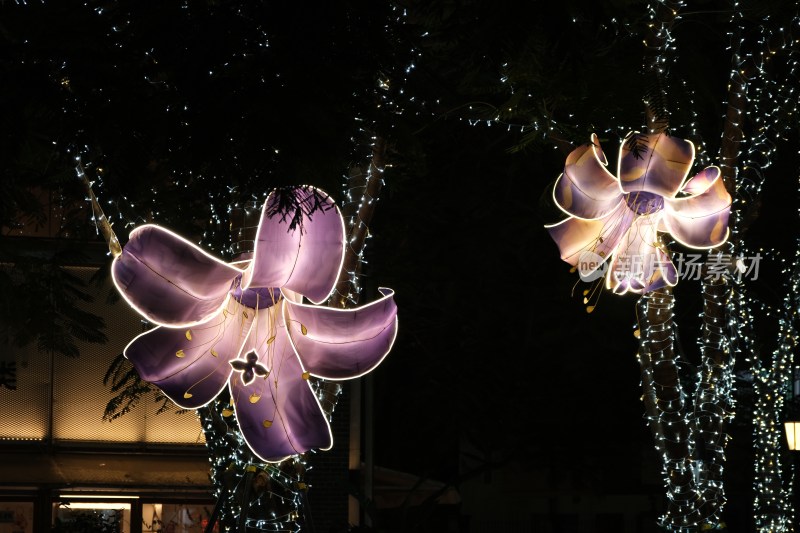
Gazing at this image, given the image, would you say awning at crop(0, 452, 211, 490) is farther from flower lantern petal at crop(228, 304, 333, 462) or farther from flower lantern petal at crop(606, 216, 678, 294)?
flower lantern petal at crop(228, 304, 333, 462)

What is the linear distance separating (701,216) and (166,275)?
3.42 meters

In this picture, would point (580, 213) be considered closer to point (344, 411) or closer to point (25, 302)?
point (25, 302)

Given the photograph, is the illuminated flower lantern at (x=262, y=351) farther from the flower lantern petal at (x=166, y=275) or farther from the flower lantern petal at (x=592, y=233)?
the flower lantern petal at (x=592, y=233)

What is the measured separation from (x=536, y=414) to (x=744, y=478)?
751cm

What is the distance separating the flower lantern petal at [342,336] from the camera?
6359 mm

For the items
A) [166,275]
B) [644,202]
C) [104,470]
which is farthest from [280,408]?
[104,470]

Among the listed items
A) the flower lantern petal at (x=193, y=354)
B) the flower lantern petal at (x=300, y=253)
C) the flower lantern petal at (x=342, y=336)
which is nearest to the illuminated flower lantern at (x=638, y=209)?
the flower lantern petal at (x=342, y=336)

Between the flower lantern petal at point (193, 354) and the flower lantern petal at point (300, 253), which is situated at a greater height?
the flower lantern petal at point (300, 253)

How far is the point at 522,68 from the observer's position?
24.3 feet

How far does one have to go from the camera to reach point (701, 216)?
736cm

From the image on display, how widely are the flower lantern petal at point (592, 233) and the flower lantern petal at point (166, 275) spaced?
2611 millimetres

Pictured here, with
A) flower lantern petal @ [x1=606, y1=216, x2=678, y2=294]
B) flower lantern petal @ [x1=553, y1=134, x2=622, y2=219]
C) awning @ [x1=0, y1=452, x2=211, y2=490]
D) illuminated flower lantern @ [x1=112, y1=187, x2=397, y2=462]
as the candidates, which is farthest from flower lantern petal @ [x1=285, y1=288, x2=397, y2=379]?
awning @ [x1=0, y1=452, x2=211, y2=490]

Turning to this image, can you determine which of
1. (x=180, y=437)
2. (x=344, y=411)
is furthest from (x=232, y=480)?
(x=180, y=437)

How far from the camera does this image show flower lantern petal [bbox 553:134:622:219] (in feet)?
24.3
